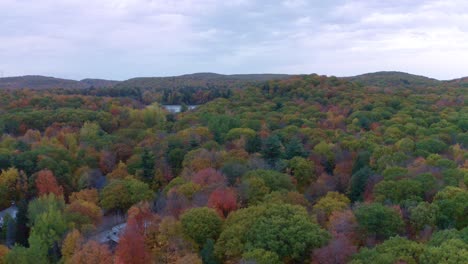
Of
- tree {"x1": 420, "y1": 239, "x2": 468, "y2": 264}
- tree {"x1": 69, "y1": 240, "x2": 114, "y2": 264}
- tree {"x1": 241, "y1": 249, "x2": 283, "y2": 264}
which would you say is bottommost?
tree {"x1": 69, "y1": 240, "x2": 114, "y2": 264}

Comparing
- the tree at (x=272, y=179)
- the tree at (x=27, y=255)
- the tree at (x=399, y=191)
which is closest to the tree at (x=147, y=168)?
the tree at (x=272, y=179)

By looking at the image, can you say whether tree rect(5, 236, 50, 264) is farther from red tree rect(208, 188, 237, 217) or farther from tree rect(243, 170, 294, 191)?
tree rect(243, 170, 294, 191)

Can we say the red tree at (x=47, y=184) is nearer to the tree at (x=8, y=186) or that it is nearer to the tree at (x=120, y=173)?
the tree at (x=8, y=186)

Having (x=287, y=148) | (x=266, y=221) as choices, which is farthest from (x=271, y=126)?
→ (x=266, y=221)

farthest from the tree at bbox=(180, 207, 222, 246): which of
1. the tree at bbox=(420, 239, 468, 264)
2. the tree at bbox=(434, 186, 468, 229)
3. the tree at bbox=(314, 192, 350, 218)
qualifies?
the tree at bbox=(434, 186, 468, 229)

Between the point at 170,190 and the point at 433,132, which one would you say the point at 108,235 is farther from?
the point at 433,132

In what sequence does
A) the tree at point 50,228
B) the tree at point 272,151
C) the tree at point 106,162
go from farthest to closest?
the tree at point 106,162 → the tree at point 272,151 → the tree at point 50,228
